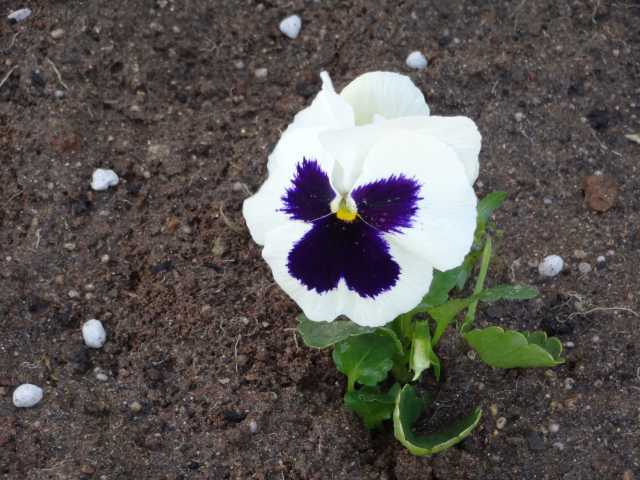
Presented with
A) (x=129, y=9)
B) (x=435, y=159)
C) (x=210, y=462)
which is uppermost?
(x=435, y=159)

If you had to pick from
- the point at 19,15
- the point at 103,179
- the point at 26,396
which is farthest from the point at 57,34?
the point at 26,396

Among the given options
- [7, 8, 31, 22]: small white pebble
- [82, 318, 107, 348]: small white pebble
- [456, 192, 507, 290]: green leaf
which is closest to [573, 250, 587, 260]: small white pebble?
[456, 192, 507, 290]: green leaf

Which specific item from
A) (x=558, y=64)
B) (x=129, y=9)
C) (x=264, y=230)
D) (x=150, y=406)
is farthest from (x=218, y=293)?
(x=558, y=64)

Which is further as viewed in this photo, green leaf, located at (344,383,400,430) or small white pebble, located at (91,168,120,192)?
small white pebble, located at (91,168,120,192)

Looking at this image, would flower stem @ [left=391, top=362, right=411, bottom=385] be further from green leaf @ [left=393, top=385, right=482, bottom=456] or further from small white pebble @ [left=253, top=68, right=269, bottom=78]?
small white pebble @ [left=253, top=68, right=269, bottom=78]

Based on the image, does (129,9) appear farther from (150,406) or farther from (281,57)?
(150,406)

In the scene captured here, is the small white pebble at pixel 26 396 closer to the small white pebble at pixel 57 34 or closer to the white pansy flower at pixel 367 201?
the white pansy flower at pixel 367 201
